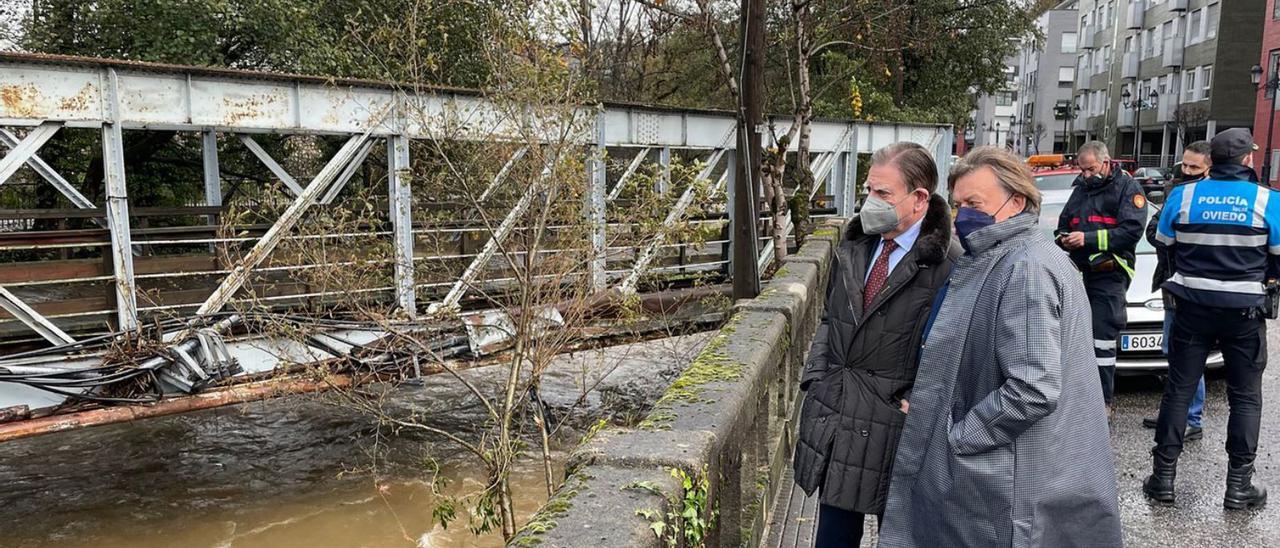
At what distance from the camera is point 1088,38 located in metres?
64.2

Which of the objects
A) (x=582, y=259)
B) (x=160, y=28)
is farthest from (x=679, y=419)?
(x=160, y=28)

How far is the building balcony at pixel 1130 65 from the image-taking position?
5378 cm

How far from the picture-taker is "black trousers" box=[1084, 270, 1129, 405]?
5730 mm

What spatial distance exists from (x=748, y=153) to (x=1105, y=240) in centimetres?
579

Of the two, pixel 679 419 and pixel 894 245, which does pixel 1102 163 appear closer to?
pixel 894 245

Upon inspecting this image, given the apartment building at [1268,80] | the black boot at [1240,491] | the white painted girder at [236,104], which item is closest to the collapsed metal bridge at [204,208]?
the white painted girder at [236,104]

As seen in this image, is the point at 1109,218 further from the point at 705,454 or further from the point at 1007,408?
the point at 705,454

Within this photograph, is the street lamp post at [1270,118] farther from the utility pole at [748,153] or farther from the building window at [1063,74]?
the building window at [1063,74]

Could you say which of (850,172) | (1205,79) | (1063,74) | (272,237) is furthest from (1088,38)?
(272,237)

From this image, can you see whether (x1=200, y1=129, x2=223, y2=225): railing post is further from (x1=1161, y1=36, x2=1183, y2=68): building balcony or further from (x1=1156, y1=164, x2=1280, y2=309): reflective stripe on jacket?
(x1=1161, y1=36, x2=1183, y2=68): building balcony

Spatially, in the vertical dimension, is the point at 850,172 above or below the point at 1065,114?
below

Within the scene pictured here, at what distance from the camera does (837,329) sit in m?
3.08

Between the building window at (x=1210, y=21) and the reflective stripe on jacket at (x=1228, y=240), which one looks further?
the building window at (x=1210, y=21)

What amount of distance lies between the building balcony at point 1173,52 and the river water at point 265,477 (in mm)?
46793
